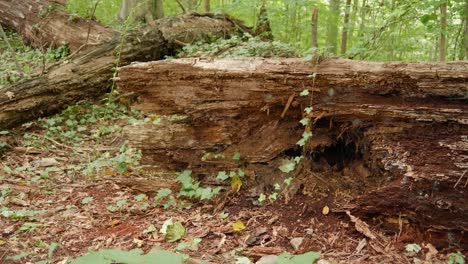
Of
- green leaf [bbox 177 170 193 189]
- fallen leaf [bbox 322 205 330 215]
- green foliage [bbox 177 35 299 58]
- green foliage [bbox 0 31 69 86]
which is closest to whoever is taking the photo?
fallen leaf [bbox 322 205 330 215]

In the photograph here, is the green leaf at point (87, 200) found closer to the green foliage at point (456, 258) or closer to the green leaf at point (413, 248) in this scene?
the green leaf at point (413, 248)

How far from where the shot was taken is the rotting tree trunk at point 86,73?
577 centimetres

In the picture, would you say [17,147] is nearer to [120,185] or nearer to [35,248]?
[120,185]

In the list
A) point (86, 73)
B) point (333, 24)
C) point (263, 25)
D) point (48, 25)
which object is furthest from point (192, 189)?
point (333, 24)

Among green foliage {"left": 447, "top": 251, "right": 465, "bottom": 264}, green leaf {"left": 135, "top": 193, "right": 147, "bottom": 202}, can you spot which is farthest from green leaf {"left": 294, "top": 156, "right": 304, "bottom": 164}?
green leaf {"left": 135, "top": 193, "right": 147, "bottom": 202}

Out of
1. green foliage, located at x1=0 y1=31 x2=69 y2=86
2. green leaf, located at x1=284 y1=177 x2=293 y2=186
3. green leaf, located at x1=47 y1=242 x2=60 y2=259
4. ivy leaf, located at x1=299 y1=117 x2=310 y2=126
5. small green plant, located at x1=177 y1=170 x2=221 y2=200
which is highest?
green foliage, located at x1=0 y1=31 x2=69 y2=86

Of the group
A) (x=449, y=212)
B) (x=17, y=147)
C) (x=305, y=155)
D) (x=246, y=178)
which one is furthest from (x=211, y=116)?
(x=17, y=147)

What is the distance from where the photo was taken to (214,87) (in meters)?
3.85

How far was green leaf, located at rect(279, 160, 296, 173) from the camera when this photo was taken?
12.1 feet

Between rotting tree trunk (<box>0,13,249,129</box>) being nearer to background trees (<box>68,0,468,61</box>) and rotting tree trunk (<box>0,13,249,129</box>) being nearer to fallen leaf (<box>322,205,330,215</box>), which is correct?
background trees (<box>68,0,468,61</box>)

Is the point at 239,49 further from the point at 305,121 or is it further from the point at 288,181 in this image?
the point at 288,181

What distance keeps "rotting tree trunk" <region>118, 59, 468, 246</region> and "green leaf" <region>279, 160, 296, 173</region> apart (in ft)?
0.26

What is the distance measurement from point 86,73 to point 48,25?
3.31 metres

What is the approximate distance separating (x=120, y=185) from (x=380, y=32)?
14.7ft
